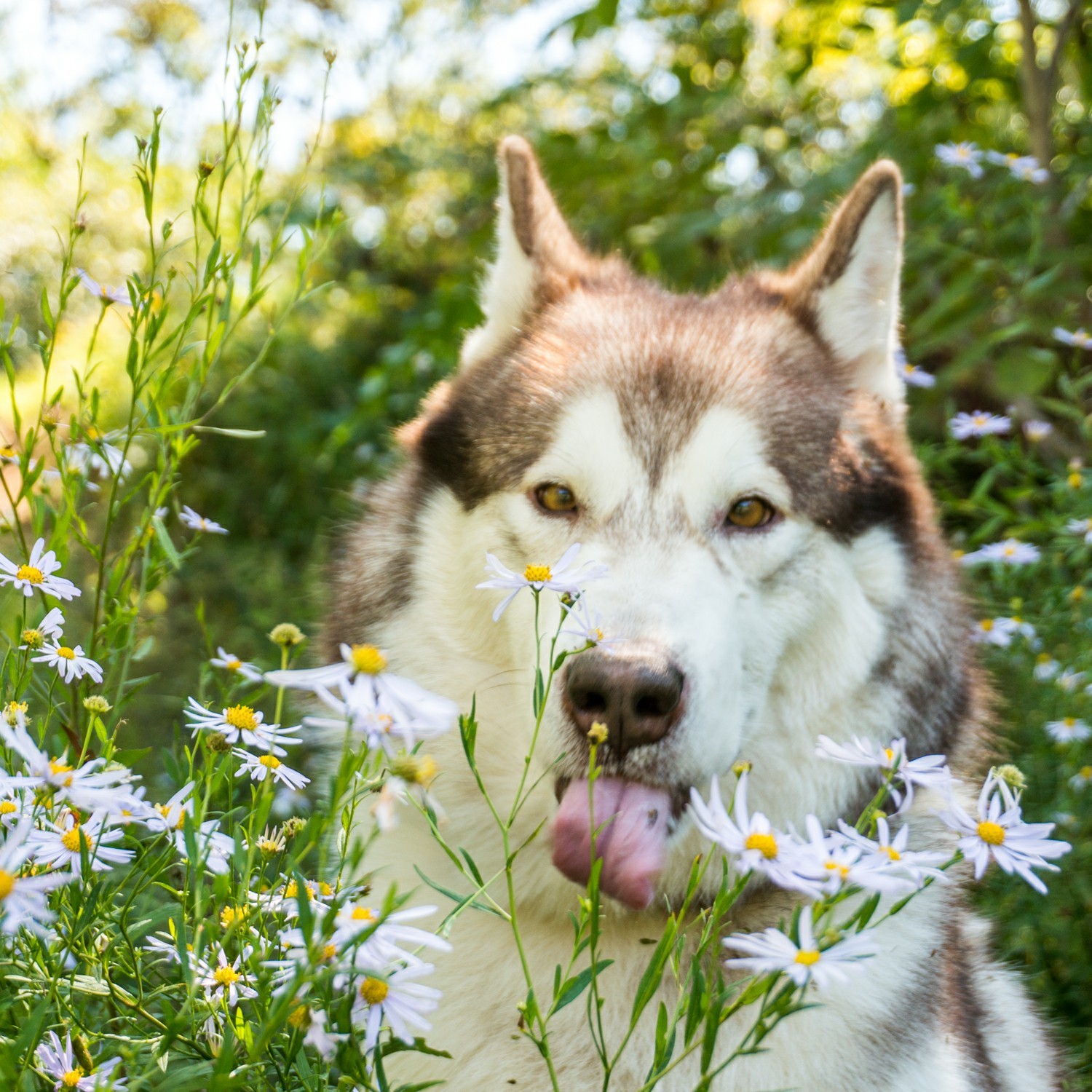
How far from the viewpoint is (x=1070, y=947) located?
9.62ft

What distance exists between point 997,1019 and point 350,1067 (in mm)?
1983

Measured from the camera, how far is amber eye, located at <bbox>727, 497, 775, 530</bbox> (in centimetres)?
222

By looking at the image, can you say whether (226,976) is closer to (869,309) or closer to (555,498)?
(555,498)

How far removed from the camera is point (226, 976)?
48.4 inches

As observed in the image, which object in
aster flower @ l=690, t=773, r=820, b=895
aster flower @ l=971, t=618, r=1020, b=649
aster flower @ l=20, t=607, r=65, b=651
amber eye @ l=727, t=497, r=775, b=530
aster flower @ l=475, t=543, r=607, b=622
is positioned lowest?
aster flower @ l=20, t=607, r=65, b=651

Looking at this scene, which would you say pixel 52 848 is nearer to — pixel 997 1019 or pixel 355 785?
pixel 355 785

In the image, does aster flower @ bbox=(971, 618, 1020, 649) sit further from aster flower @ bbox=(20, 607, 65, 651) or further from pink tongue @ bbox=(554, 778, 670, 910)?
aster flower @ bbox=(20, 607, 65, 651)

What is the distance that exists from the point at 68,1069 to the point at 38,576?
672 millimetres

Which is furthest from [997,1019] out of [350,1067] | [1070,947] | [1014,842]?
[350,1067]

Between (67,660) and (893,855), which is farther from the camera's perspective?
(67,660)

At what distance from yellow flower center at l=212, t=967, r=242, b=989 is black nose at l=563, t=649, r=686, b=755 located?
2.32 feet

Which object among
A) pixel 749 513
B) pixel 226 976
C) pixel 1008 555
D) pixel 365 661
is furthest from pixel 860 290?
pixel 226 976

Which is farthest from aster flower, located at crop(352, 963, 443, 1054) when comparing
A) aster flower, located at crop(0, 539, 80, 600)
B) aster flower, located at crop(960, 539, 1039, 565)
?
aster flower, located at crop(960, 539, 1039, 565)

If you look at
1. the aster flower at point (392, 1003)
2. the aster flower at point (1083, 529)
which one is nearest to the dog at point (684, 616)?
the aster flower at point (1083, 529)
